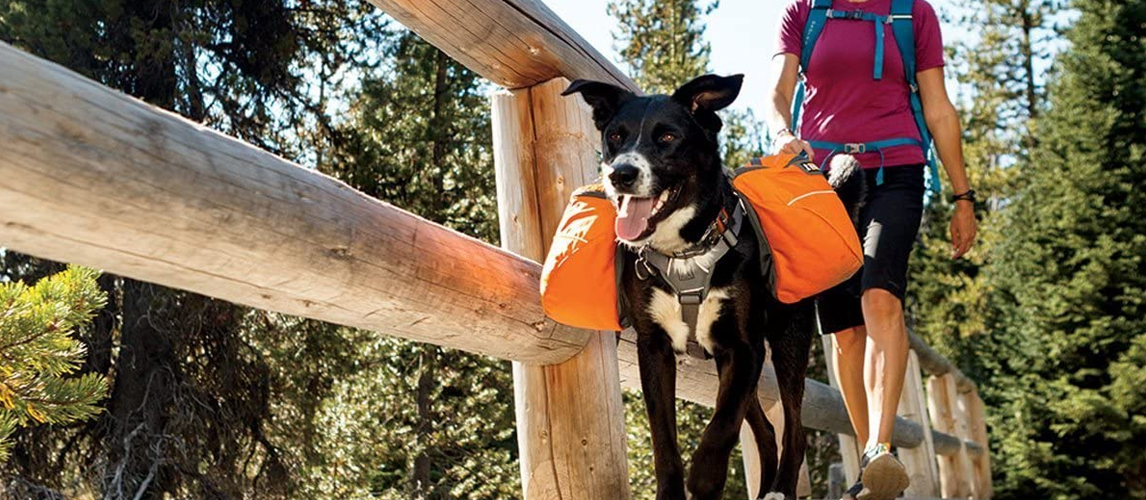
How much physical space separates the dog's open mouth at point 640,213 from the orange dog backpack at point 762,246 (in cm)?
7

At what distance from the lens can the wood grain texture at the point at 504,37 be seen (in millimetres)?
2604

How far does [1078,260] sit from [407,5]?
73.4 feet

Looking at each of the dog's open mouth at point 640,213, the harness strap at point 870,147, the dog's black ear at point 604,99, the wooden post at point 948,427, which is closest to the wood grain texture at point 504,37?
the dog's black ear at point 604,99

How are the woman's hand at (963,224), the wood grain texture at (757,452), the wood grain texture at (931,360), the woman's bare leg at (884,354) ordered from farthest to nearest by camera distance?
the wood grain texture at (931,360) → the wood grain texture at (757,452) → the woman's hand at (963,224) → the woman's bare leg at (884,354)

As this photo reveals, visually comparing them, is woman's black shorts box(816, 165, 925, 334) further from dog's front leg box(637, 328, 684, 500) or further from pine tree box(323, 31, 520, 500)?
pine tree box(323, 31, 520, 500)

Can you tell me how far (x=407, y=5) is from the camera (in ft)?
8.30

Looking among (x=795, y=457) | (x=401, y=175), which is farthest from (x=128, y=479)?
(x=795, y=457)

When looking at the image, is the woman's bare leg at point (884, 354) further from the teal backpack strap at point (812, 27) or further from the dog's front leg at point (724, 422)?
the dog's front leg at point (724, 422)

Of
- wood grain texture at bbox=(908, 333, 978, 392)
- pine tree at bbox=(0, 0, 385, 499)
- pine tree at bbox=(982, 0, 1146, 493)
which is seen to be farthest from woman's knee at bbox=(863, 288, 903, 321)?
pine tree at bbox=(982, 0, 1146, 493)

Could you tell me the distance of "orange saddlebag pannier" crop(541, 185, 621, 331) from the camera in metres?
2.68

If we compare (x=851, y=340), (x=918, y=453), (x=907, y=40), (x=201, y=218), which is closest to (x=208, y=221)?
(x=201, y=218)

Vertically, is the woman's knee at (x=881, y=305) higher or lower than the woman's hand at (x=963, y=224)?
lower

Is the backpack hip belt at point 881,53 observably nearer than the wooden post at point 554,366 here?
No

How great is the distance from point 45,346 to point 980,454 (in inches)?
405
